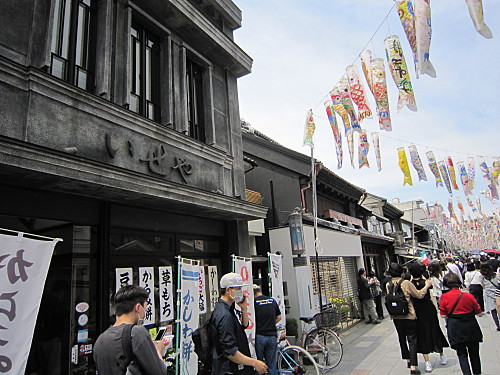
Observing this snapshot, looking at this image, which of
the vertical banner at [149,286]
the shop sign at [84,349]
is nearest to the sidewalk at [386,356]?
the vertical banner at [149,286]

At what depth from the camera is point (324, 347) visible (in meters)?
8.38

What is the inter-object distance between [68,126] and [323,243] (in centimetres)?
1039

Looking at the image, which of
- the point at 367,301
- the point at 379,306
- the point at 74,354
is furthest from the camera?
the point at 379,306

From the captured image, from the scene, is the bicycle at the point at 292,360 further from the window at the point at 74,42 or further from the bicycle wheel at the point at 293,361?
the window at the point at 74,42

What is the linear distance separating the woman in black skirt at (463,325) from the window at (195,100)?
6.49m

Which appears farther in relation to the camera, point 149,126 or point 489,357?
point 489,357

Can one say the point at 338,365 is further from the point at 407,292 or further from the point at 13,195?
the point at 13,195

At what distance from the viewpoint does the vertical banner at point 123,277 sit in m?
5.88

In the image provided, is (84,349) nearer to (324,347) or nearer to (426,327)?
(324,347)

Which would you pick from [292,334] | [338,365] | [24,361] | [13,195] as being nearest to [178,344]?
[24,361]

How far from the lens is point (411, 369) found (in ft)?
23.4

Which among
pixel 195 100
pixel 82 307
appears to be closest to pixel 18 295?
pixel 82 307

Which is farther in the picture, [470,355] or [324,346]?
[324,346]

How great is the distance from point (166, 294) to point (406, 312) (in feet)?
16.8
